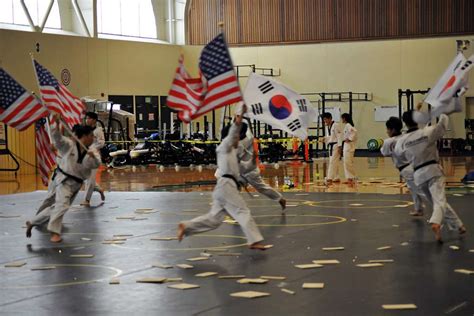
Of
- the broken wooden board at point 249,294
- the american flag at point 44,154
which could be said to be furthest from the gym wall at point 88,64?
the broken wooden board at point 249,294

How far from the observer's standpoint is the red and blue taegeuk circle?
1712cm

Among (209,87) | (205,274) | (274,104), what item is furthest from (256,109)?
(205,274)

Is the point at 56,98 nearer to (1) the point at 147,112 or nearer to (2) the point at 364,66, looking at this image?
(1) the point at 147,112

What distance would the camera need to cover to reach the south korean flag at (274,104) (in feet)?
55.6

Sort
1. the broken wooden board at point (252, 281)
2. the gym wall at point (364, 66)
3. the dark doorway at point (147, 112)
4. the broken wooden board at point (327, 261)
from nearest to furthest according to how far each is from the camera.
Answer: the broken wooden board at point (252, 281) → the broken wooden board at point (327, 261) → the gym wall at point (364, 66) → the dark doorway at point (147, 112)

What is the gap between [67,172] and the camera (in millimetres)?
14906

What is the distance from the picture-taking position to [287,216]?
1798 cm

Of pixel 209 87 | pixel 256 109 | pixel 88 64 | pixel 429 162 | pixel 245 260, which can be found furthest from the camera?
pixel 88 64

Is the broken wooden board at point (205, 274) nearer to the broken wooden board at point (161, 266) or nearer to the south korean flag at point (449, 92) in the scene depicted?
the broken wooden board at point (161, 266)

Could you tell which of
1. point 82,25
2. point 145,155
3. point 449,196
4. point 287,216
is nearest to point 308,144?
point 145,155

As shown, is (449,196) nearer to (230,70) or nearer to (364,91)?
(230,70)

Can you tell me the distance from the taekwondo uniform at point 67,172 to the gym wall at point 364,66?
3444 cm

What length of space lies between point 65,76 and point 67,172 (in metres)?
28.4

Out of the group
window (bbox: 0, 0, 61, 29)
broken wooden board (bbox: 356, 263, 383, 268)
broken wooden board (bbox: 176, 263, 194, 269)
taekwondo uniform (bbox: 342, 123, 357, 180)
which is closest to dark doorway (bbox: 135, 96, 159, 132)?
window (bbox: 0, 0, 61, 29)
